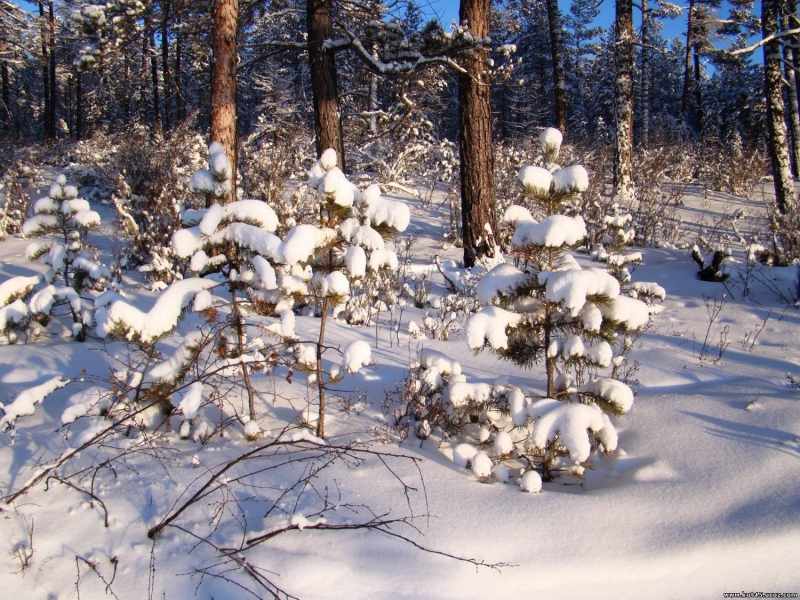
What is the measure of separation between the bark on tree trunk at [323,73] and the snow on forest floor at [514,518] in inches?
213

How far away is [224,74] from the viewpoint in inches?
229

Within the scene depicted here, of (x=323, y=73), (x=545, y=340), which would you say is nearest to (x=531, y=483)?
(x=545, y=340)

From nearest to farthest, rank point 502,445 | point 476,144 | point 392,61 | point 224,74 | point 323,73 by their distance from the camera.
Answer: point 502,445
point 224,74
point 476,144
point 392,61
point 323,73

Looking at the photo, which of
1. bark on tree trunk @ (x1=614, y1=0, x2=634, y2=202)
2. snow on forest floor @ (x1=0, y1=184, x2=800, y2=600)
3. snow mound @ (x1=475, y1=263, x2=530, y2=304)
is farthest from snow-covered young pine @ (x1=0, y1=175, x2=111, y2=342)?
bark on tree trunk @ (x1=614, y1=0, x2=634, y2=202)

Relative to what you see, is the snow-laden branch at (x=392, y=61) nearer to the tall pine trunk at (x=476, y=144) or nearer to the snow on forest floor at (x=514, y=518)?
the tall pine trunk at (x=476, y=144)

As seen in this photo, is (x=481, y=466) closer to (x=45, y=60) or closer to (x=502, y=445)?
(x=502, y=445)

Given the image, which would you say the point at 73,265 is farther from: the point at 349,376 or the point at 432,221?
the point at 432,221

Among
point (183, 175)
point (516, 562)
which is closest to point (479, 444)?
point (516, 562)

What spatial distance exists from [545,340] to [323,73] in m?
6.57

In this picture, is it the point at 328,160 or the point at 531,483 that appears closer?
the point at 531,483

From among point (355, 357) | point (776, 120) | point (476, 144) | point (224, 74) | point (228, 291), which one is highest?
point (776, 120)

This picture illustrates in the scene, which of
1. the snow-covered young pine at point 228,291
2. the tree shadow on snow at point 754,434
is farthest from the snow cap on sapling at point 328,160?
the tree shadow on snow at point 754,434

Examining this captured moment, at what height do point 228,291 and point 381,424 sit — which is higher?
point 228,291

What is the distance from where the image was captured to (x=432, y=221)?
973cm
